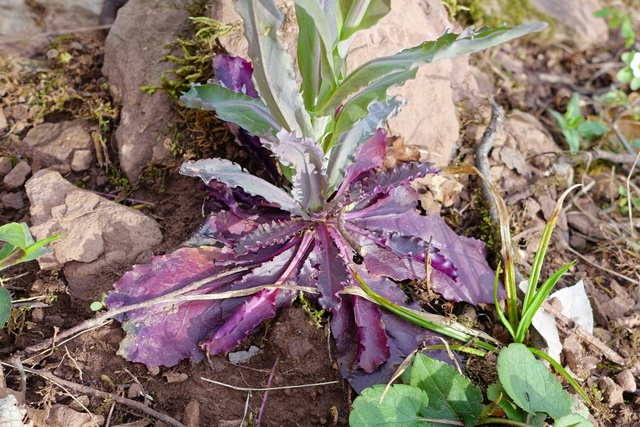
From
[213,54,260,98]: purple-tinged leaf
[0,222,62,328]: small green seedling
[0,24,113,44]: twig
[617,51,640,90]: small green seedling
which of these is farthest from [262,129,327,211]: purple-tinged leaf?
[617,51,640,90]: small green seedling

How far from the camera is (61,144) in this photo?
7.93 ft

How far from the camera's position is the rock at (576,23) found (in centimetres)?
340

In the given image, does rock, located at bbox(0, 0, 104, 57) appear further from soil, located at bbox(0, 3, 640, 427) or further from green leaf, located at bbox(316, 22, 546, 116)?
green leaf, located at bbox(316, 22, 546, 116)

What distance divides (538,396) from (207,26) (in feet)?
6.31

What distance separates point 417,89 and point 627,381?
1432mm

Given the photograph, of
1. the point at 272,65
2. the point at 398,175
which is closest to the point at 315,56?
the point at 272,65

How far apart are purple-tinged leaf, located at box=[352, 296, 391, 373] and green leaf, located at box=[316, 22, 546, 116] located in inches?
30.1

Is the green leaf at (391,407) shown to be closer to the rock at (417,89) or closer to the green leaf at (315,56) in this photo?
the green leaf at (315,56)

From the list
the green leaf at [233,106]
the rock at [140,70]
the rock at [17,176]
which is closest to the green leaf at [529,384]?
the green leaf at [233,106]

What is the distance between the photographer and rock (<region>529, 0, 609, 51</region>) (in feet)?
11.2

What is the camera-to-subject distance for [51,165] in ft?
7.84

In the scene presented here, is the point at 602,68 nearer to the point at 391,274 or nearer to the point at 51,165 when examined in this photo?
the point at 391,274

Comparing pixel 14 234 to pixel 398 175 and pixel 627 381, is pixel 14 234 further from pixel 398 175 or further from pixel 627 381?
pixel 627 381

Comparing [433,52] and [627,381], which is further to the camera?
[627,381]
